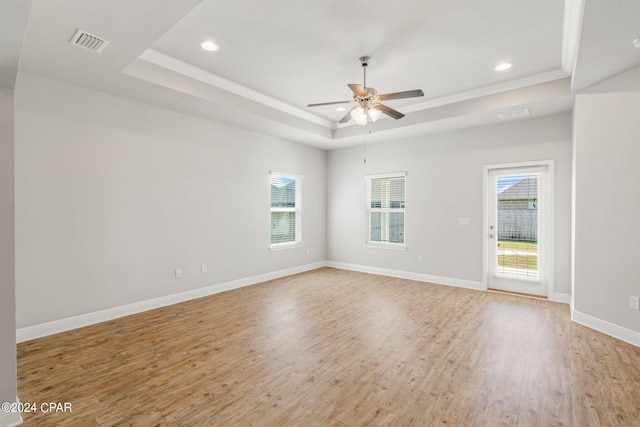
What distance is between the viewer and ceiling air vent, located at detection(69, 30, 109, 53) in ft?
8.36

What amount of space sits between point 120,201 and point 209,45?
2245mm

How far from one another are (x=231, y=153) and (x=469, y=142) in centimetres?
418

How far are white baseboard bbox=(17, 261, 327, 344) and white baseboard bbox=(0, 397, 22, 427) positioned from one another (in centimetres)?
162

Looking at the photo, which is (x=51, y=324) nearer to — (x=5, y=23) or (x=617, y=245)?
(x=5, y=23)

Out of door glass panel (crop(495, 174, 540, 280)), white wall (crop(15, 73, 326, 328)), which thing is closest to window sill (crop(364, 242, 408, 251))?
door glass panel (crop(495, 174, 540, 280))

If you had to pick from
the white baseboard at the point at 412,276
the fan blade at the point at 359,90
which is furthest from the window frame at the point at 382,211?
the fan blade at the point at 359,90

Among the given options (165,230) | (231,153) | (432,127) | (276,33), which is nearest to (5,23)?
(276,33)

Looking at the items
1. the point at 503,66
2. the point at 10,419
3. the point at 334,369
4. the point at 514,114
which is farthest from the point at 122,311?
the point at 514,114

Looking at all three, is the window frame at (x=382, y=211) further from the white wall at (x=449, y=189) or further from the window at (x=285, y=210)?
the window at (x=285, y=210)

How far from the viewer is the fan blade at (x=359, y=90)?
310cm

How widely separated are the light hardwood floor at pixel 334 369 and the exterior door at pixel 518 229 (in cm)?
80

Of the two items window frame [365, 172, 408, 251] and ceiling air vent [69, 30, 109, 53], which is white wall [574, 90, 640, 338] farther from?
ceiling air vent [69, 30, 109, 53]

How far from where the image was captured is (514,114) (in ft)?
14.9

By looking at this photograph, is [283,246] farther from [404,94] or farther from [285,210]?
[404,94]
